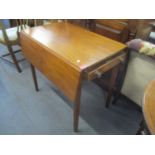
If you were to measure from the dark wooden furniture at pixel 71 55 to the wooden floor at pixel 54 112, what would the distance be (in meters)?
0.24

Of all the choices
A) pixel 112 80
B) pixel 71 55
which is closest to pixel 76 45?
pixel 71 55

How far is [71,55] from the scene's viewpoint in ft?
3.46

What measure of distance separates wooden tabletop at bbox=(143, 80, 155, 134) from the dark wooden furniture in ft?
1.17

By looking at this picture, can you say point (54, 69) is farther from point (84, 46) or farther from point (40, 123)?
point (40, 123)

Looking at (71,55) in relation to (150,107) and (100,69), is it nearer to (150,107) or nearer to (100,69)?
(100,69)

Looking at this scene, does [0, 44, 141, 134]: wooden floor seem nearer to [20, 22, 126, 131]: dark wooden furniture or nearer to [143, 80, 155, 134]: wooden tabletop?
[20, 22, 126, 131]: dark wooden furniture

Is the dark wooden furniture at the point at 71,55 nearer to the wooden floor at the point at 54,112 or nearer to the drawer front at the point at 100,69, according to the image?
the drawer front at the point at 100,69

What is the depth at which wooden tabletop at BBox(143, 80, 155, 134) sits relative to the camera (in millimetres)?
621

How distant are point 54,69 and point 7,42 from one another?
1.16 metres

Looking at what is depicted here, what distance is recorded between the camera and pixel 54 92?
181 cm

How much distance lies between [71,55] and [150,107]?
0.59 meters

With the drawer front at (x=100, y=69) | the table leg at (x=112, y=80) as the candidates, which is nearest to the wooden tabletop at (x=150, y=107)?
the drawer front at (x=100, y=69)

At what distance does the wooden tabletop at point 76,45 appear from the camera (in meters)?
1.02
